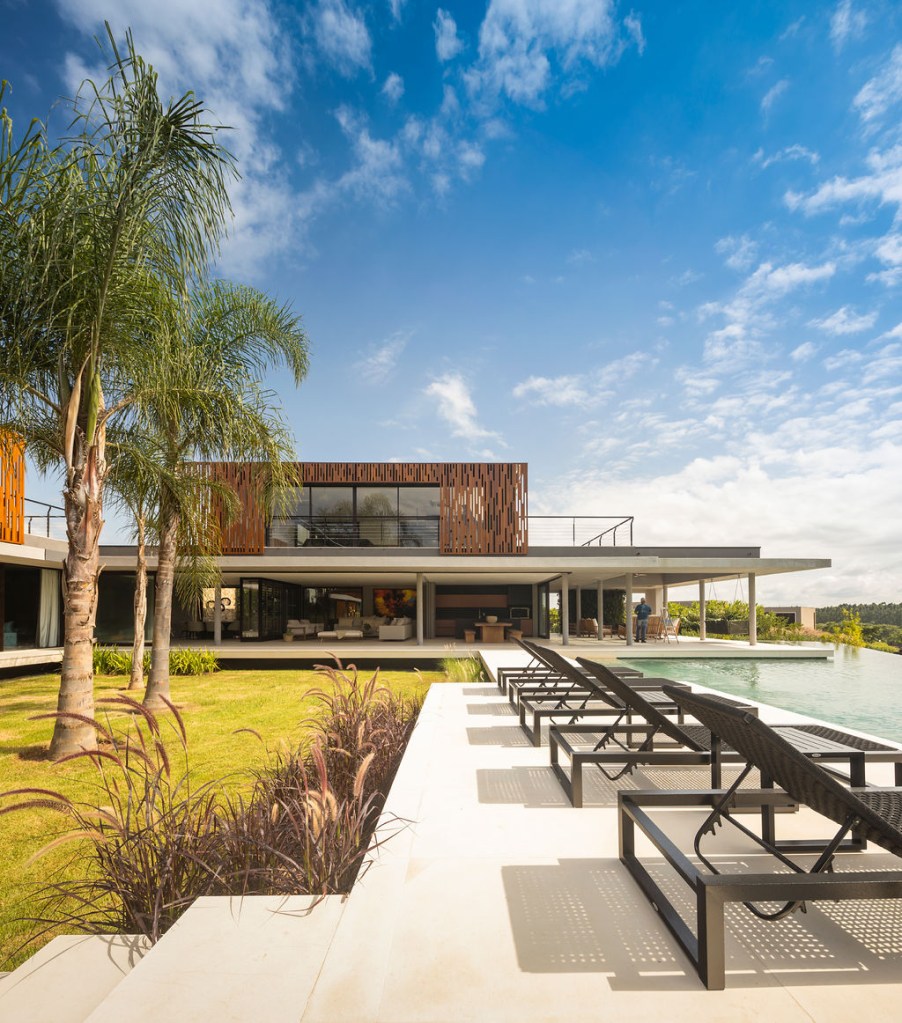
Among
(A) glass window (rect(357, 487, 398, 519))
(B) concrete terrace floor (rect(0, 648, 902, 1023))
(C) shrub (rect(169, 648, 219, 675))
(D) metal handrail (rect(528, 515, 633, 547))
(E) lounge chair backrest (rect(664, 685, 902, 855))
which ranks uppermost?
(A) glass window (rect(357, 487, 398, 519))

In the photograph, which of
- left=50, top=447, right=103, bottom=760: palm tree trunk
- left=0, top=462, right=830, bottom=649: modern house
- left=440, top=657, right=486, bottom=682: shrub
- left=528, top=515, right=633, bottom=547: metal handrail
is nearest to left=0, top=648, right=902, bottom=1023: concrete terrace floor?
left=50, top=447, right=103, bottom=760: palm tree trunk

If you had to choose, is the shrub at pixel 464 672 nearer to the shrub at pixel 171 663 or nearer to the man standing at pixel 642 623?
the shrub at pixel 171 663

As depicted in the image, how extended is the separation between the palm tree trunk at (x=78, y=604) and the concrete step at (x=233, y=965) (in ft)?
16.8

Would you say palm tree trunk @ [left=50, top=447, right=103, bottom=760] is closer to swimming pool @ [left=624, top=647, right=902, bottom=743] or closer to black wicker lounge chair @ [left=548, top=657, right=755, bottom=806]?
black wicker lounge chair @ [left=548, top=657, right=755, bottom=806]

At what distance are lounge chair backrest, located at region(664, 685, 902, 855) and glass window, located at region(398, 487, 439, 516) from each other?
670 inches

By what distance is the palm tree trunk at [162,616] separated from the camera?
368 inches

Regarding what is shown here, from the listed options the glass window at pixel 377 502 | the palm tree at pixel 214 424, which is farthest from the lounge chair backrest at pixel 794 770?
the glass window at pixel 377 502

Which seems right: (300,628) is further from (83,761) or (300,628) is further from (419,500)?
(83,761)

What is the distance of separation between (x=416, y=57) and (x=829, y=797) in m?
13.3

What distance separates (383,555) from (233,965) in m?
15.2

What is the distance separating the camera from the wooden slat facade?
18.3 m

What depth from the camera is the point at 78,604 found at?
671 cm

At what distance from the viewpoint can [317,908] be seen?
2.45m

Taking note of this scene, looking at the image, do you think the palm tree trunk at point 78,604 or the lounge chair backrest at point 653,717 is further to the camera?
the palm tree trunk at point 78,604
